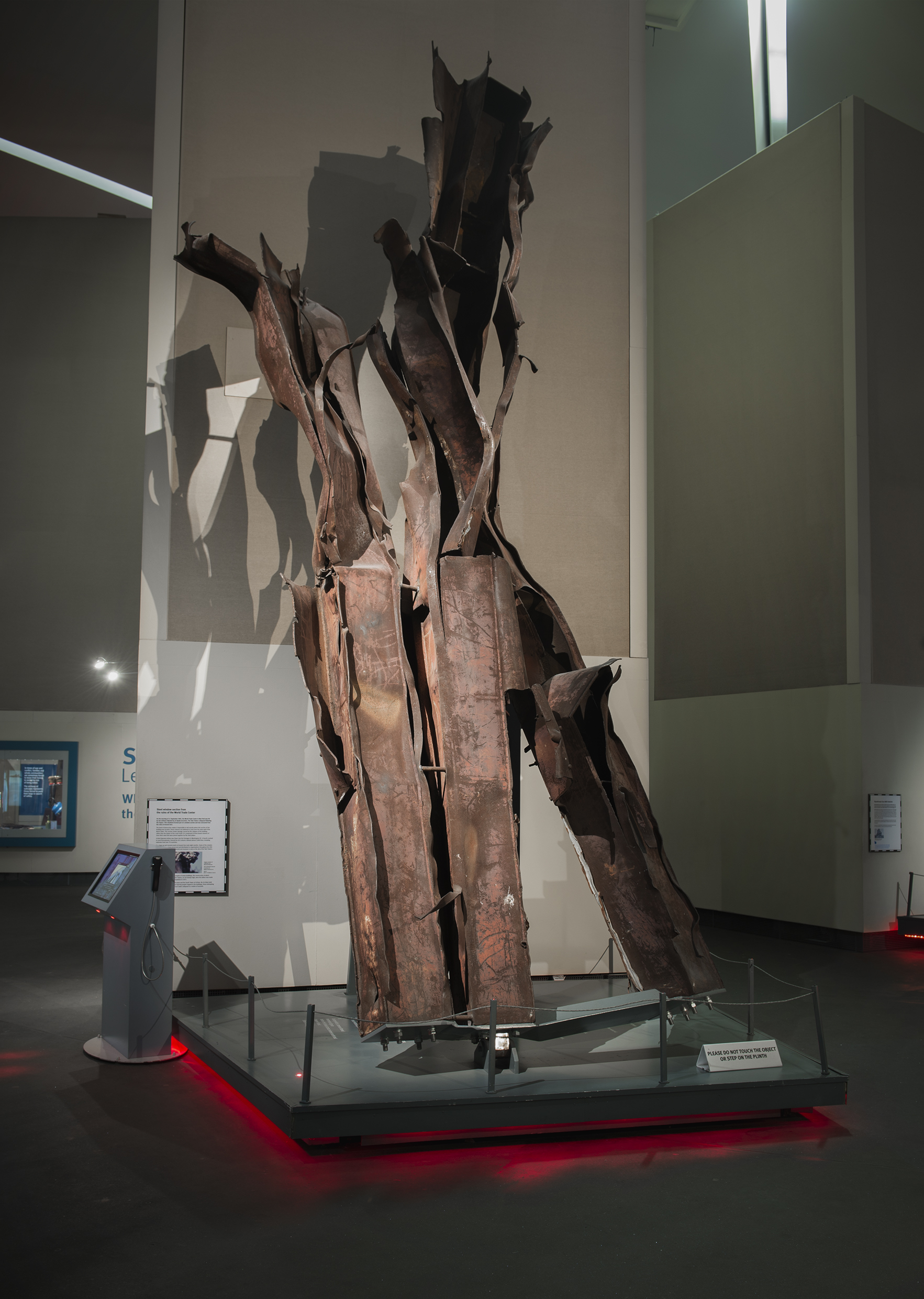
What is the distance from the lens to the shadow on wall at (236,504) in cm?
773

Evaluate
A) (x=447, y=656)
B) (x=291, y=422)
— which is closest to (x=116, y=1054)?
(x=447, y=656)

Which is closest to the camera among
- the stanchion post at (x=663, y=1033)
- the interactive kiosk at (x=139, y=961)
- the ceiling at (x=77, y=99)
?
the stanchion post at (x=663, y=1033)

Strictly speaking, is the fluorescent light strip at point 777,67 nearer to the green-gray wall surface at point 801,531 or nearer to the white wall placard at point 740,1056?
the green-gray wall surface at point 801,531

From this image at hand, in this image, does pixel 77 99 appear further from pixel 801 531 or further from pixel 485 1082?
pixel 485 1082

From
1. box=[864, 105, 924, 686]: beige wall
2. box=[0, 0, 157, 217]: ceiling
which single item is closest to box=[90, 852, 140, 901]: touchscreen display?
box=[864, 105, 924, 686]: beige wall

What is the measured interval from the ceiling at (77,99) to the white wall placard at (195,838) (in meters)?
8.58

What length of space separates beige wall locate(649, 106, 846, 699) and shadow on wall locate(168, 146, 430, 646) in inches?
213

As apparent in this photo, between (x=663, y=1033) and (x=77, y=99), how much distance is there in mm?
13226

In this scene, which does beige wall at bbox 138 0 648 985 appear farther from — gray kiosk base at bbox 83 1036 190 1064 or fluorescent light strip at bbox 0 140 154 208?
fluorescent light strip at bbox 0 140 154 208

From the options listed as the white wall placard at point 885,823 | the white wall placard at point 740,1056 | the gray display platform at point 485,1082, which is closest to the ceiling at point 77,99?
the gray display platform at point 485,1082

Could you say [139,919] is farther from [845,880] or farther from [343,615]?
[845,880]

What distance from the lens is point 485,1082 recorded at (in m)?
4.80

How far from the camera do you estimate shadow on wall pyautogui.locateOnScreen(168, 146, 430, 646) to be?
7730 millimetres

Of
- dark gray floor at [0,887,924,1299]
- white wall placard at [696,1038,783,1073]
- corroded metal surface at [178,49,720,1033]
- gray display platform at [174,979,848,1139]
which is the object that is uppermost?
corroded metal surface at [178,49,720,1033]
